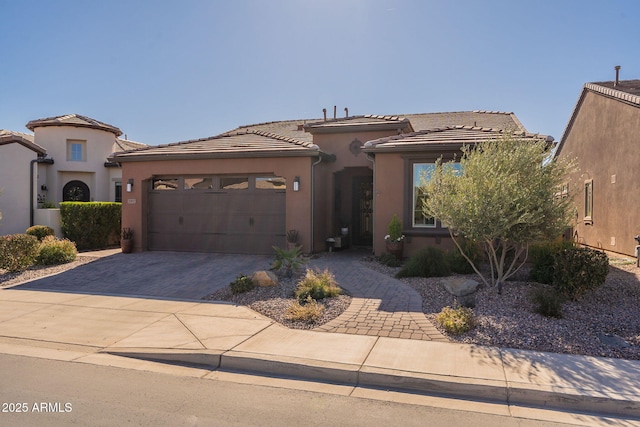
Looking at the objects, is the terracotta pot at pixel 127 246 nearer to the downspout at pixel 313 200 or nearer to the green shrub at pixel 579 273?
the downspout at pixel 313 200

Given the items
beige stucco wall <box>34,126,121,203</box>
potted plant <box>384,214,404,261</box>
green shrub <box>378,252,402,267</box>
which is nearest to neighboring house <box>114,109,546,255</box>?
potted plant <box>384,214,404,261</box>

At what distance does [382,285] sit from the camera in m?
9.06

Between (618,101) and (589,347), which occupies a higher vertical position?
(618,101)

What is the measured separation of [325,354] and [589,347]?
334 centimetres

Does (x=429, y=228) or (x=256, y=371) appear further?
(x=429, y=228)

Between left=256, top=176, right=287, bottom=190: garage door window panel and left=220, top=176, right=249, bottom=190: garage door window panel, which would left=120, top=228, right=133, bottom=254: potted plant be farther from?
left=256, top=176, right=287, bottom=190: garage door window panel

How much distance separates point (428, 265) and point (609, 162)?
8.67 m

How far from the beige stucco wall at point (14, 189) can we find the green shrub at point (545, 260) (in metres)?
18.3

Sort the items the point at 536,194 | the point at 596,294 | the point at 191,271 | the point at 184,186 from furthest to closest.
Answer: the point at 184,186 → the point at 191,271 → the point at 596,294 → the point at 536,194

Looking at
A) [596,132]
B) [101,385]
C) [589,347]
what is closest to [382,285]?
[589,347]

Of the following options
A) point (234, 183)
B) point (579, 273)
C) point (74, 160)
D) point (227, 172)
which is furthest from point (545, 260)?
point (74, 160)

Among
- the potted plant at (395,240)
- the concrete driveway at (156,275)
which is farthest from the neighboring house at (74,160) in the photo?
the potted plant at (395,240)

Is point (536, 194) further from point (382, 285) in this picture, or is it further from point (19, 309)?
point (19, 309)

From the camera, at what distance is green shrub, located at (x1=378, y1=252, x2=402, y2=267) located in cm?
1110
